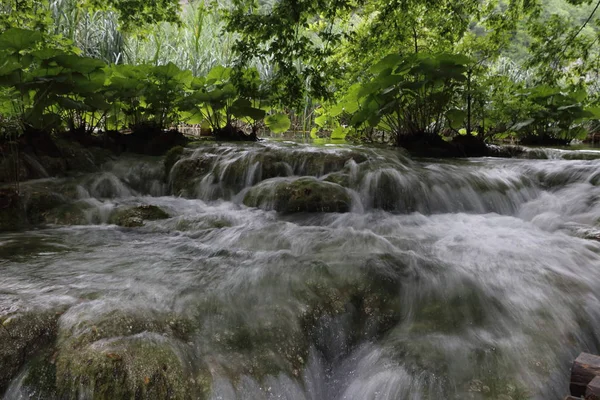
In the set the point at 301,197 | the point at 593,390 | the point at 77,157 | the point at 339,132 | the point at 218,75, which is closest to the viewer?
the point at 593,390

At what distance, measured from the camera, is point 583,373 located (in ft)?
4.95

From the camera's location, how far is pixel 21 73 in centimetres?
415

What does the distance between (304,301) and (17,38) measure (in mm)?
4032

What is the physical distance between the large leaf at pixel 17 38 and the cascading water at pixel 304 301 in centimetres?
168

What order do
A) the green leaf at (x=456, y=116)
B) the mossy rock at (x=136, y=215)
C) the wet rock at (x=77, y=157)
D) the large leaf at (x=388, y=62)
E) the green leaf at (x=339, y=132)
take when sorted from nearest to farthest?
the mossy rock at (x=136, y=215) < the wet rock at (x=77, y=157) < the large leaf at (x=388, y=62) < the green leaf at (x=456, y=116) < the green leaf at (x=339, y=132)

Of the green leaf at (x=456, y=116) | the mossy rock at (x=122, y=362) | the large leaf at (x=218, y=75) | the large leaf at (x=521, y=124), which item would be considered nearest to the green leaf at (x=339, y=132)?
the green leaf at (x=456, y=116)

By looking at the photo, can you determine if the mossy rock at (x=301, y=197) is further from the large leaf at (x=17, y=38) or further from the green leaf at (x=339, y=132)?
the green leaf at (x=339, y=132)

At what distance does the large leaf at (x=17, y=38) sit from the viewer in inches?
154

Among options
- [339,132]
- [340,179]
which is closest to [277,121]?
[339,132]

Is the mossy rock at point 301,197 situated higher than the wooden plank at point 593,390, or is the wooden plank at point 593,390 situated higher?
the mossy rock at point 301,197

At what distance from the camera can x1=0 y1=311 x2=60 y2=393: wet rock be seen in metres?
1.52

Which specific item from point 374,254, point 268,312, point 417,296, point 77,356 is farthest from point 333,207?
point 77,356

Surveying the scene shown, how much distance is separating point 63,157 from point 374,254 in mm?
4340

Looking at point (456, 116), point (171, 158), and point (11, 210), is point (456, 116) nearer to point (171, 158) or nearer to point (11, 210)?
point (171, 158)
